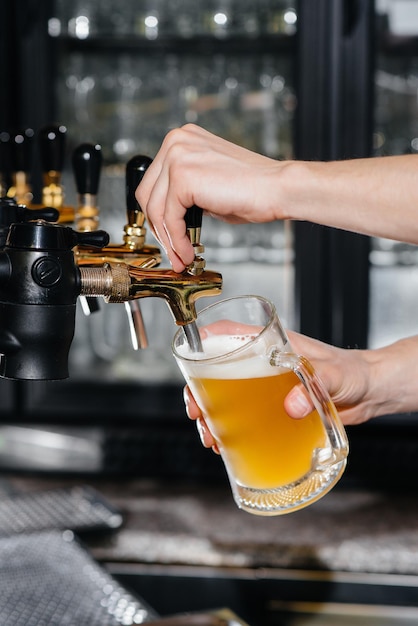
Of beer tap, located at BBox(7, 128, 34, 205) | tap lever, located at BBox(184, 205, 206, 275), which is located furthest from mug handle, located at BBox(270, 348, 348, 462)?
beer tap, located at BBox(7, 128, 34, 205)

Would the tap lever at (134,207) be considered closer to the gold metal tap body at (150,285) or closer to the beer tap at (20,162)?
the gold metal tap body at (150,285)

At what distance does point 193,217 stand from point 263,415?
0.21 metres

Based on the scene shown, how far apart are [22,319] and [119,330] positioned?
1.87 meters

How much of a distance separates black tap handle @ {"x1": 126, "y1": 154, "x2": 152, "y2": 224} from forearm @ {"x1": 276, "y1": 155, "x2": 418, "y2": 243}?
0.53 ft

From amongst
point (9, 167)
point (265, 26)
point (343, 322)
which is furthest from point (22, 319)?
point (265, 26)

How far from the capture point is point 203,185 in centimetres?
93

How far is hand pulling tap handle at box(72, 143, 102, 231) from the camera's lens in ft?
3.56

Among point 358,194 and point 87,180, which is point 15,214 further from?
point 358,194

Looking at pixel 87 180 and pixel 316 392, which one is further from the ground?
pixel 87 180

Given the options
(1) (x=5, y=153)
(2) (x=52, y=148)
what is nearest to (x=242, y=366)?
(2) (x=52, y=148)

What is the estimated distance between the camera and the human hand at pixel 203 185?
0.93m

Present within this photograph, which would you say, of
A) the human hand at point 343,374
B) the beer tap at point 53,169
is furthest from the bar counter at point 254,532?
the beer tap at point 53,169

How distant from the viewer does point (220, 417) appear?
1000 millimetres

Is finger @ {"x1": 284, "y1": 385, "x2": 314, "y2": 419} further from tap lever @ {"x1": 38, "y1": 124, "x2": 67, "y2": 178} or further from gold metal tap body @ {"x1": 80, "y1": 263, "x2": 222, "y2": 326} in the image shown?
tap lever @ {"x1": 38, "y1": 124, "x2": 67, "y2": 178}
